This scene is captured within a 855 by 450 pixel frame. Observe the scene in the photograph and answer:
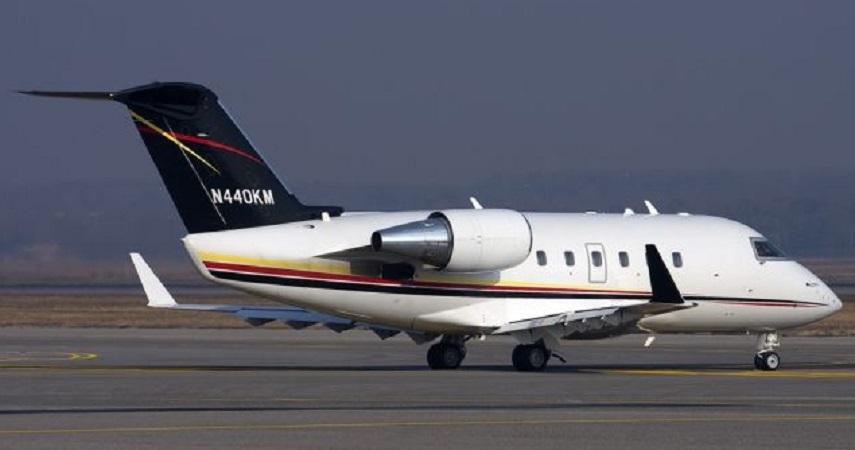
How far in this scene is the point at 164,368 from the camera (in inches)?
1522

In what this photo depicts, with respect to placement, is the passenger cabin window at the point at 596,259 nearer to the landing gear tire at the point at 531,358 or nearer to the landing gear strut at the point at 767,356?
the landing gear tire at the point at 531,358

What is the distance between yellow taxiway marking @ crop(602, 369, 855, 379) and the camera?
36938mm

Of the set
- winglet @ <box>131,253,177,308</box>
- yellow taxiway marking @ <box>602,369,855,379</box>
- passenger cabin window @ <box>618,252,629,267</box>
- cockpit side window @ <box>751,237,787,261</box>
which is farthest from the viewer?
cockpit side window @ <box>751,237,787,261</box>

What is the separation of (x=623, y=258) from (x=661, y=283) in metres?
2.92

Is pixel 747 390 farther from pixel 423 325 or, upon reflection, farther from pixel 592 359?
pixel 592 359

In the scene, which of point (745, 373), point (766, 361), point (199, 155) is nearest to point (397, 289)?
point (199, 155)

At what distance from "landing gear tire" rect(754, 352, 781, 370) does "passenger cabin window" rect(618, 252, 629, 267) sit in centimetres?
345

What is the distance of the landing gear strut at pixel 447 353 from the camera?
39750mm

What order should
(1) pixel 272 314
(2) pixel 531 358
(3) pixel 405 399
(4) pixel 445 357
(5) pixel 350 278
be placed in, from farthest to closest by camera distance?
1. (1) pixel 272 314
2. (4) pixel 445 357
3. (2) pixel 531 358
4. (5) pixel 350 278
5. (3) pixel 405 399

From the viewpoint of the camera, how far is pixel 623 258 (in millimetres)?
40125

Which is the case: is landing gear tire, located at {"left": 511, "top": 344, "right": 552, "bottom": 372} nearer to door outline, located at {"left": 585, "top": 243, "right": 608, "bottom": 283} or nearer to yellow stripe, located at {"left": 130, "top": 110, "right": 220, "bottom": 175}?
door outline, located at {"left": 585, "top": 243, "right": 608, "bottom": 283}

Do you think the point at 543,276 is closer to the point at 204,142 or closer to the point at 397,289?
the point at 397,289

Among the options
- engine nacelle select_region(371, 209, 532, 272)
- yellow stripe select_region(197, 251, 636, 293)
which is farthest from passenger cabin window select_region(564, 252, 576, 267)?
engine nacelle select_region(371, 209, 532, 272)

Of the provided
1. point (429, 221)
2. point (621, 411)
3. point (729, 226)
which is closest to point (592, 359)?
point (729, 226)
